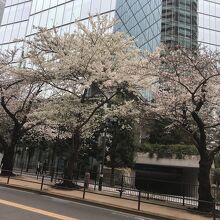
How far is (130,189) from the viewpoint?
66.6 feet

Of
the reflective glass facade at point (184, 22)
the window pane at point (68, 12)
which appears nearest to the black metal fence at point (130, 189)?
the window pane at point (68, 12)

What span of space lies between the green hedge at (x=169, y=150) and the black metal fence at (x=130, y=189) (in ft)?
11.2

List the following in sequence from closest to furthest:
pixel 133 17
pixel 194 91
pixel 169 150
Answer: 1. pixel 194 91
2. pixel 169 150
3. pixel 133 17

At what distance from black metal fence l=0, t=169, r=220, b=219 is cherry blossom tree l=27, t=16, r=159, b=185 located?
2.13 m

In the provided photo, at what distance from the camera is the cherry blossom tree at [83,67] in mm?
21078

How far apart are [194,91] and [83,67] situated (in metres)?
7.59

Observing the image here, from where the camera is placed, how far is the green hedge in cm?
Answer: 3578

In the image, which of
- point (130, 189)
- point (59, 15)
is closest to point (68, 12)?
point (59, 15)

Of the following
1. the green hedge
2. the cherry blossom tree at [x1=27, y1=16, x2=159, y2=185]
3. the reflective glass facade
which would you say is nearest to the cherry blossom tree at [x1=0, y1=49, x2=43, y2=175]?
the cherry blossom tree at [x1=27, y1=16, x2=159, y2=185]

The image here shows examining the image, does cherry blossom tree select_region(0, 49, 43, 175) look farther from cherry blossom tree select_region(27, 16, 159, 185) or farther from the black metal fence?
cherry blossom tree select_region(27, 16, 159, 185)

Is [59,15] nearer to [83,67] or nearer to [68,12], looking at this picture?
[68,12]

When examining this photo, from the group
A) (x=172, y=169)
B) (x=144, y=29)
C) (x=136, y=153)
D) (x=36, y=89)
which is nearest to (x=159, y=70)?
(x=36, y=89)

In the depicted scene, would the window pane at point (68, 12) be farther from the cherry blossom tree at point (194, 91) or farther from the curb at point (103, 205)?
the curb at point (103, 205)

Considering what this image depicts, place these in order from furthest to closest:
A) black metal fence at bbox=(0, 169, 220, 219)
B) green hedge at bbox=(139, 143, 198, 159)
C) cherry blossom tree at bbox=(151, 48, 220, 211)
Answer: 1. green hedge at bbox=(139, 143, 198, 159)
2. black metal fence at bbox=(0, 169, 220, 219)
3. cherry blossom tree at bbox=(151, 48, 220, 211)
